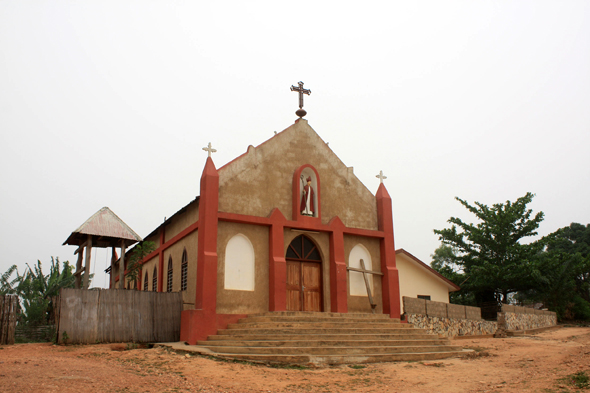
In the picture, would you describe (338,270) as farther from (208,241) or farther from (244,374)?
(244,374)

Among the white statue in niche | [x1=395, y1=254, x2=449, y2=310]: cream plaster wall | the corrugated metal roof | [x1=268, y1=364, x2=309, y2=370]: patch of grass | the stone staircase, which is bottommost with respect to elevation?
[x1=268, y1=364, x2=309, y2=370]: patch of grass

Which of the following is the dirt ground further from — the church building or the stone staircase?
the church building

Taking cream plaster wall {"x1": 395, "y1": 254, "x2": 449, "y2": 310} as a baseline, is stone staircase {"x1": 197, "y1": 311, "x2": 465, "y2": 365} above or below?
below

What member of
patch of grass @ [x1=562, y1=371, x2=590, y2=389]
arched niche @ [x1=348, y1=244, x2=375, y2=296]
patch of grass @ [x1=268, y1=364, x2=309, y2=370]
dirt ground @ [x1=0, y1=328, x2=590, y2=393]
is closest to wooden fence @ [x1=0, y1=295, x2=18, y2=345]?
dirt ground @ [x1=0, y1=328, x2=590, y2=393]

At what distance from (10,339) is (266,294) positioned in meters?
7.57

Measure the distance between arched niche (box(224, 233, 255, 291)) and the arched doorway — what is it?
5.05 ft

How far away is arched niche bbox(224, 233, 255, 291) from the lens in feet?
51.5

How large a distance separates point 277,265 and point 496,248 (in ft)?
58.0

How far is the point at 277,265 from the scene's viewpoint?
1619 centimetres

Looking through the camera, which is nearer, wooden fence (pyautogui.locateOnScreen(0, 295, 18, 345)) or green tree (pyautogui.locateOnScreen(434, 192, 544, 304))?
wooden fence (pyautogui.locateOnScreen(0, 295, 18, 345))

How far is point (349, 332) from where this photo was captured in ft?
46.2

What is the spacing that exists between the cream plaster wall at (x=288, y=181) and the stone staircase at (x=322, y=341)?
394 cm

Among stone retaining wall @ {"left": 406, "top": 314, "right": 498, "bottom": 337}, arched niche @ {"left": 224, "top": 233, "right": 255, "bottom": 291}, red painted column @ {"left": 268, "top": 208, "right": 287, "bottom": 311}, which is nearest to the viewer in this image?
arched niche @ {"left": 224, "top": 233, "right": 255, "bottom": 291}

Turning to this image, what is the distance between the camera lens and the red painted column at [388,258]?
18.3 metres
